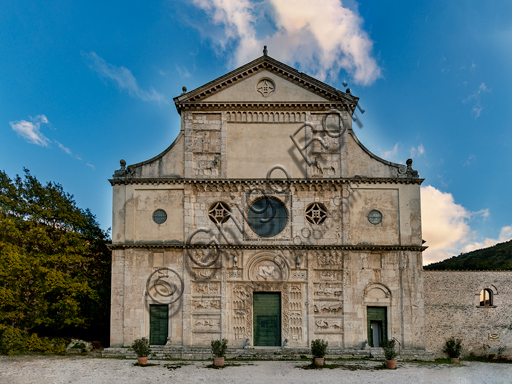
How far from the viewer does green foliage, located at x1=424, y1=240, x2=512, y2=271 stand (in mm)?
35281

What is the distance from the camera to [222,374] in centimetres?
1725

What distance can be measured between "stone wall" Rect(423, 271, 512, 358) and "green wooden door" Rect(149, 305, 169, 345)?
13887 millimetres

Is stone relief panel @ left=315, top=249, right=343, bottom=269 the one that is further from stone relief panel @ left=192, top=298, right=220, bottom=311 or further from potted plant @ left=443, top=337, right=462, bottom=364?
potted plant @ left=443, top=337, right=462, bottom=364

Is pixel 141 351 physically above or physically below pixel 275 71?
below

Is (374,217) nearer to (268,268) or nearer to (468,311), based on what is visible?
(268,268)

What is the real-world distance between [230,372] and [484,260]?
29.6 meters

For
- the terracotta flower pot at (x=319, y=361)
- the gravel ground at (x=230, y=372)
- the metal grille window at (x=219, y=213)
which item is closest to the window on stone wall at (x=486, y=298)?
the gravel ground at (x=230, y=372)

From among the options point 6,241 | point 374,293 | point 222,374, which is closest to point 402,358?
point 374,293

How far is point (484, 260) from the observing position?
38.2 m

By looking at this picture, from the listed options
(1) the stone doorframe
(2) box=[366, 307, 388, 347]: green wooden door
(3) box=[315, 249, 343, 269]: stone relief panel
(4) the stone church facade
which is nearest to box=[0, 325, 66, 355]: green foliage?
(4) the stone church facade

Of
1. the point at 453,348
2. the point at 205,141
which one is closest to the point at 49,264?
the point at 205,141

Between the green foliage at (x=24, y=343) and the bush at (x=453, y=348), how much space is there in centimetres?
1983

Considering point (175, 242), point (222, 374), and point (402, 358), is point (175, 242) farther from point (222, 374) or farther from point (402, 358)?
point (402, 358)

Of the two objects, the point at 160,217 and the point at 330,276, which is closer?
the point at 330,276
